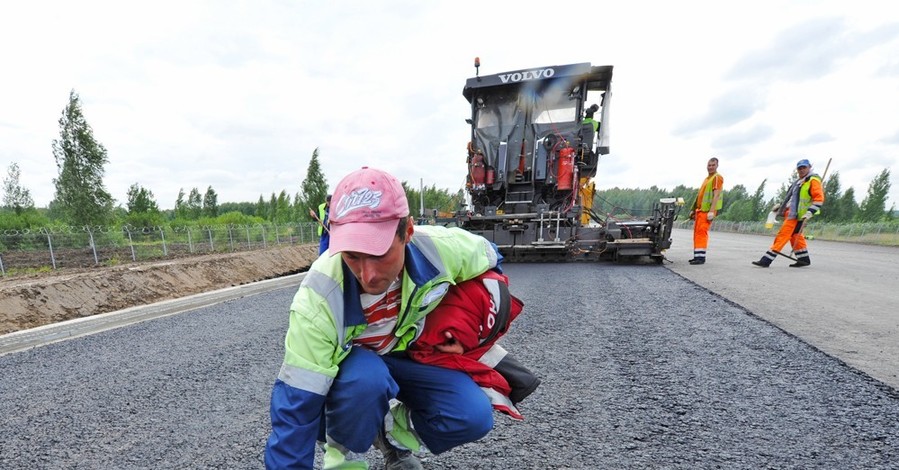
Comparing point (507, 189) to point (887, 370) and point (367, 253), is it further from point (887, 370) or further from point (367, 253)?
point (367, 253)

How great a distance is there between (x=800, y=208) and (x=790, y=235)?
484 mm

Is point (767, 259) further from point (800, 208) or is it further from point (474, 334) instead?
point (474, 334)

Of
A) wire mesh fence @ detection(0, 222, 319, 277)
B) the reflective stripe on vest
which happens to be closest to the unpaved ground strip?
the reflective stripe on vest

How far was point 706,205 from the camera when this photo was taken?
20.3ft

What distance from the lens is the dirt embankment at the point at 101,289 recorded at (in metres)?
5.14

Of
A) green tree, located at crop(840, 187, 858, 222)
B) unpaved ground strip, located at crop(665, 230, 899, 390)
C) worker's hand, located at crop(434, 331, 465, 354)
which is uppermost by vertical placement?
green tree, located at crop(840, 187, 858, 222)

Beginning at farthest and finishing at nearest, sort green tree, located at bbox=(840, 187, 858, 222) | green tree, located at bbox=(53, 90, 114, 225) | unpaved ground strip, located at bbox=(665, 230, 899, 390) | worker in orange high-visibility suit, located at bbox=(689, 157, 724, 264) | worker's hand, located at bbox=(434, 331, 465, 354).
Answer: green tree, located at bbox=(840, 187, 858, 222) → green tree, located at bbox=(53, 90, 114, 225) → worker in orange high-visibility suit, located at bbox=(689, 157, 724, 264) → unpaved ground strip, located at bbox=(665, 230, 899, 390) → worker's hand, located at bbox=(434, 331, 465, 354)

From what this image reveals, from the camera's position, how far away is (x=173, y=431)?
5.81ft

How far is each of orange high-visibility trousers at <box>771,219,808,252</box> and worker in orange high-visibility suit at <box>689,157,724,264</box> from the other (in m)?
0.94

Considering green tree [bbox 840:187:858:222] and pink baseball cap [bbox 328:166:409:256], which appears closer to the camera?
pink baseball cap [bbox 328:166:409:256]

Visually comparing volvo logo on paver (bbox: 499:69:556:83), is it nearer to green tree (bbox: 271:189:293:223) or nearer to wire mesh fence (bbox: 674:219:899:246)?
wire mesh fence (bbox: 674:219:899:246)

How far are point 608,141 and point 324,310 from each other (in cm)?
667

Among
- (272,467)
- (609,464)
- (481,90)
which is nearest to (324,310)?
(272,467)

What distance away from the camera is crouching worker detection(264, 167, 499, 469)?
115 centimetres
